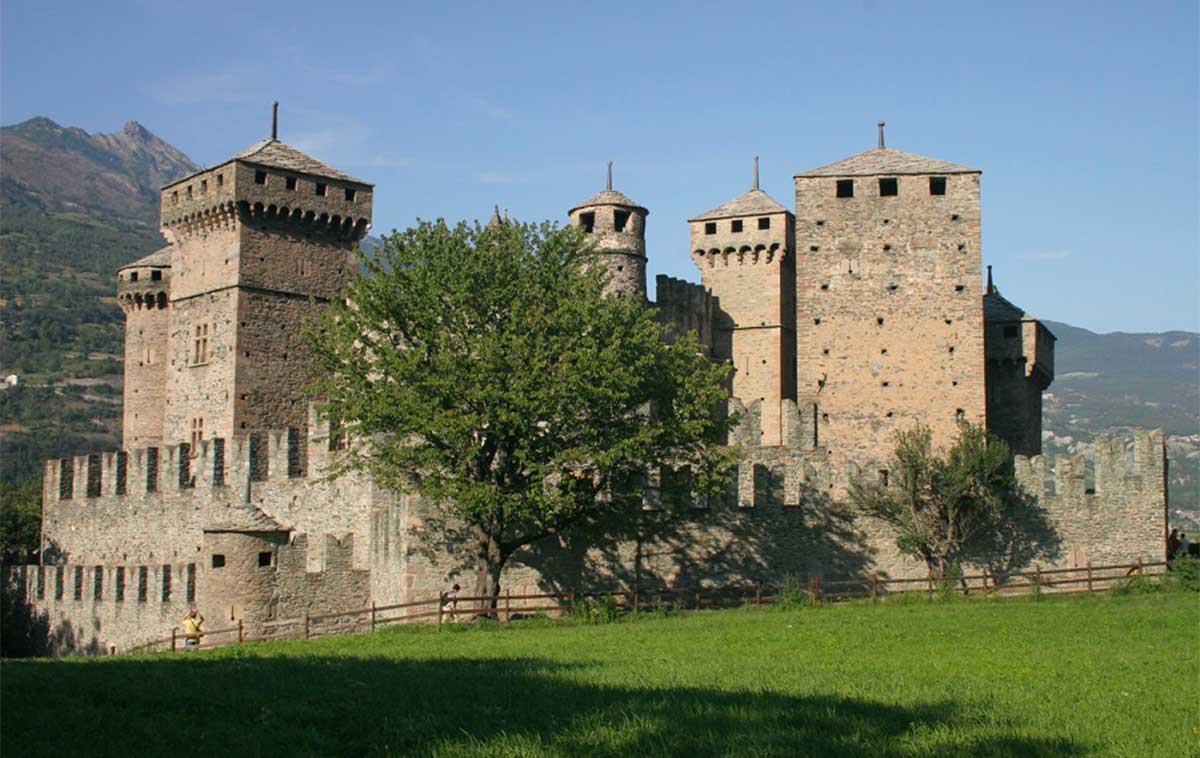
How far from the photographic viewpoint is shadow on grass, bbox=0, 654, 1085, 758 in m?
11.5

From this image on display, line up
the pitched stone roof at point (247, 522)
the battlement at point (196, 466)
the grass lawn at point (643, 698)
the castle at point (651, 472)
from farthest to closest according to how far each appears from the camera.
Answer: the battlement at point (196, 466)
the castle at point (651, 472)
the pitched stone roof at point (247, 522)
the grass lawn at point (643, 698)

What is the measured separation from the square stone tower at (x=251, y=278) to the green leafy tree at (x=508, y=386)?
13.8 meters

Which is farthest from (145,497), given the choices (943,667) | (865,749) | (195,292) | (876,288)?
(865,749)

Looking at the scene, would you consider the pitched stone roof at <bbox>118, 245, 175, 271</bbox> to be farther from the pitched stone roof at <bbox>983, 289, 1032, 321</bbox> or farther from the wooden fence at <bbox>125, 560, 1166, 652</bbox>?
the pitched stone roof at <bbox>983, 289, 1032, 321</bbox>

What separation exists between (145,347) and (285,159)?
33.6 feet

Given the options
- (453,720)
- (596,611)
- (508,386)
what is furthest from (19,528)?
(453,720)

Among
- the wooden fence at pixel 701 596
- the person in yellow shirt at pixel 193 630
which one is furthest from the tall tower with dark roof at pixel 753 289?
the person in yellow shirt at pixel 193 630

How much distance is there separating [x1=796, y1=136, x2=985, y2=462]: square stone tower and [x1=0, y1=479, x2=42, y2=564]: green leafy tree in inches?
1166

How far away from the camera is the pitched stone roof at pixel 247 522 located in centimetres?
3092

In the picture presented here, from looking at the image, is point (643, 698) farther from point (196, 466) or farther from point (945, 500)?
point (196, 466)

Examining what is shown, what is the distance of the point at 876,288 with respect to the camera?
39.2m

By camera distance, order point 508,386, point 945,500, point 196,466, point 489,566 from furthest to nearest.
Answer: point 196,466, point 945,500, point 489,566, point 508,386

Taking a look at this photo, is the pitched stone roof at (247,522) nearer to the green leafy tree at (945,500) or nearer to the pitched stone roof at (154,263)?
the green leafy tree at (945,500)

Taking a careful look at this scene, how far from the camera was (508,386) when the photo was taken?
92.2 ft
